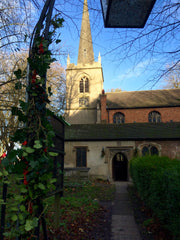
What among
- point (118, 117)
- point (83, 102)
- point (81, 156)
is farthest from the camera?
point (83, 102)

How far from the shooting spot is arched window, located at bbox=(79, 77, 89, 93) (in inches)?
1373

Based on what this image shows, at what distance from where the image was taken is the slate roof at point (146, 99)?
27786 mm

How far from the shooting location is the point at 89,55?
3684cm

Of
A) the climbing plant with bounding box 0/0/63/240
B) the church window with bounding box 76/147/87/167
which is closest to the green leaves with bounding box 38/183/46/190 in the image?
the climbing plant with bounding box 0/0/63/240

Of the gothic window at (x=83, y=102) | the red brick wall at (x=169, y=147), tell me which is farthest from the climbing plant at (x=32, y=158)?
the gothic window at (x=83, y=102)

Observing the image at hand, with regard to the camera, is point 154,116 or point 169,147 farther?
point 154,116

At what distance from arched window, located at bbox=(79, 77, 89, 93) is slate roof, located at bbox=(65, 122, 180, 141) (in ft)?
58.3

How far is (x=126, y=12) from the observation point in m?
1.96

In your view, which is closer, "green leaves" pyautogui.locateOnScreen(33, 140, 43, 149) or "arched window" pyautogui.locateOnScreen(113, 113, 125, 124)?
"green leaves" pyautogui.locateOnScreen(33, 140, 43, 149)

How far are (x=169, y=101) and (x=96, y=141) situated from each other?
53.0ft

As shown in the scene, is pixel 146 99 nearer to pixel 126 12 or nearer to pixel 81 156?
pixel 81 156

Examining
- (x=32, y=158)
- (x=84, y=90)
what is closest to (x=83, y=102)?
(x=84, y=90)

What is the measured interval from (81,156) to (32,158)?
1455 cm

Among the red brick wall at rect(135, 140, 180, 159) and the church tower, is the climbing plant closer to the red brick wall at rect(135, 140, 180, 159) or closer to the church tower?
the red brick wall at rect(135, 140, 180, 159)
